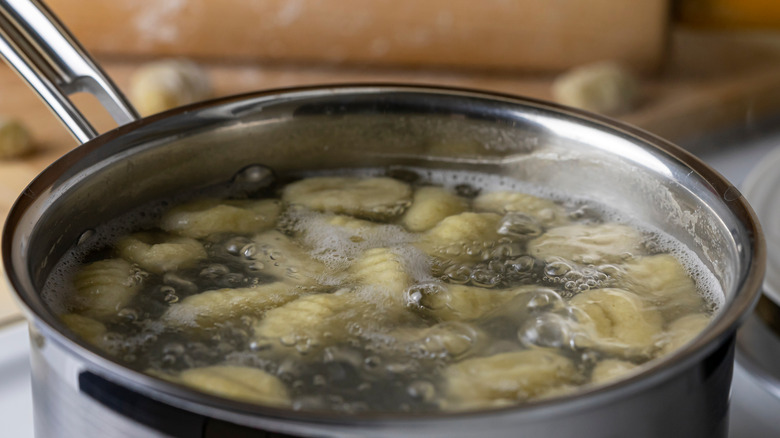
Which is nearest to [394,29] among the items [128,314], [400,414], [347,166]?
[347,166]

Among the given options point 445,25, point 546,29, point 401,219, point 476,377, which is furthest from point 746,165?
point 476,377

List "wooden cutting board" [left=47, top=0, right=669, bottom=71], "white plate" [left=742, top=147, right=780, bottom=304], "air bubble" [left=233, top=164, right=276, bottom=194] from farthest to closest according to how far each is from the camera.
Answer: "wooden cutting board" [left=47, top=0, right=669, bottom=71] < "white plate" [left=742, top=147, right=780, bottom=304] < "air bubble" [left=233, top=164, right=276, bottom=194]

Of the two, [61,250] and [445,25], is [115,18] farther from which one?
[61,250]

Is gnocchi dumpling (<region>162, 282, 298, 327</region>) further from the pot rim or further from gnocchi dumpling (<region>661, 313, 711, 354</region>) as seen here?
Answer: gnocchi dumpling (<region>661, 313, 711, 354</region>)

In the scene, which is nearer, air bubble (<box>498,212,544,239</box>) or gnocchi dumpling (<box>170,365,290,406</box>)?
gnocchi dumpling (<box>170,365,290,406</box>)

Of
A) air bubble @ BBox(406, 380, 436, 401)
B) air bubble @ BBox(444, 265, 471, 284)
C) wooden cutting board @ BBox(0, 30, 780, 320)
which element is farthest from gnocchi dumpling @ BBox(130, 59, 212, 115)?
air bubble @ BBox(406, 380, 436, 401)

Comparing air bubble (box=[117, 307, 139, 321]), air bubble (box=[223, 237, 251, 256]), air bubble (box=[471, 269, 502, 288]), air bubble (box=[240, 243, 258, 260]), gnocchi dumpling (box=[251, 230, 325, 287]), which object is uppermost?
air bubble (box=[117, 307, 139, 321])
